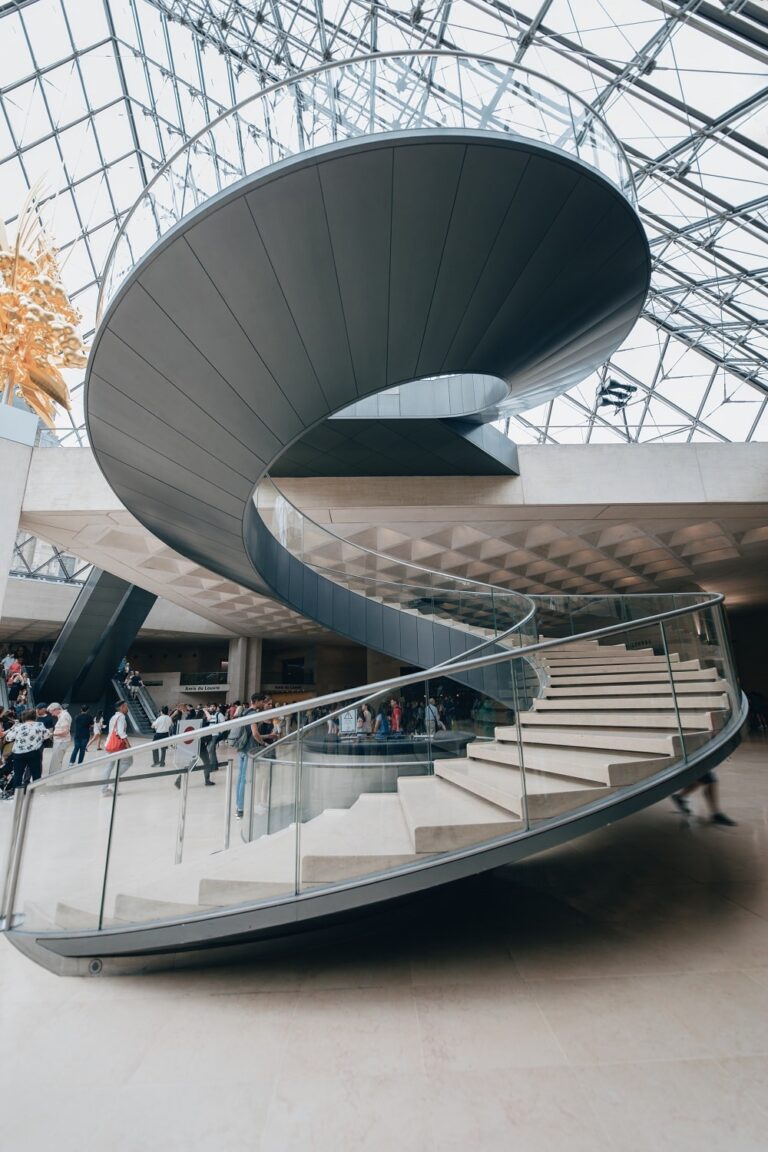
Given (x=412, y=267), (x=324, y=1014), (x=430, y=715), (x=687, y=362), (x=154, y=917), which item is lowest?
(x=324, y=1014)

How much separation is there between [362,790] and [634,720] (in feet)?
8.24

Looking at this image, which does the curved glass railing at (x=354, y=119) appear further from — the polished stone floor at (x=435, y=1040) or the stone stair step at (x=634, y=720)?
the polished stone floor at (x=435, y=1040)

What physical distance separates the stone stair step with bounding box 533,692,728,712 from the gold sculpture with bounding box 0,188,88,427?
13.2m

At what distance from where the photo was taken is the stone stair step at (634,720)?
13.0 ft

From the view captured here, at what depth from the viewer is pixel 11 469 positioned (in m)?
12.5

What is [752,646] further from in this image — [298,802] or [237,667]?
[298,802]

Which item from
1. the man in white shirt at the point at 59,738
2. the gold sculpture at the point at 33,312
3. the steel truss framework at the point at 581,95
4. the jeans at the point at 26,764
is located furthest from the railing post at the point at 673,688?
the gold sculpture at the point at 33,312

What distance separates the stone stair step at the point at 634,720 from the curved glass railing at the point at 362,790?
0.05 feet

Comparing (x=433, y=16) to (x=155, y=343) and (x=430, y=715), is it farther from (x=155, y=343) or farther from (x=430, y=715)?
(x=430, y=715)

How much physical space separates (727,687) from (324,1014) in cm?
421

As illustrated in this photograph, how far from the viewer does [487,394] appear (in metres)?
9.78

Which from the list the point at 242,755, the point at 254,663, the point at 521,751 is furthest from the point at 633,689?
the point at 254,663

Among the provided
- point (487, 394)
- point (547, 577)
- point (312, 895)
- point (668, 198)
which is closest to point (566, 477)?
point (487, 394)

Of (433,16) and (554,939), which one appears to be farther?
(433,16)
